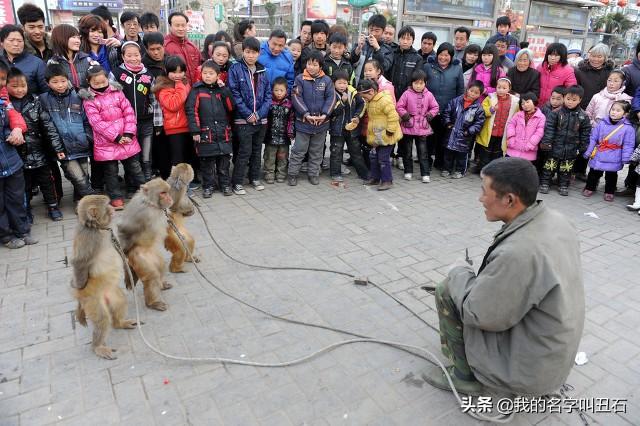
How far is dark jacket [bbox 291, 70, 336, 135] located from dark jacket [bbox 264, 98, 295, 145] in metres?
0.15

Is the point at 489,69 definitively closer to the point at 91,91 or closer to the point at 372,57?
the point at 372,57

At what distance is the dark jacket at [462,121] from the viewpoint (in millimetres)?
7488

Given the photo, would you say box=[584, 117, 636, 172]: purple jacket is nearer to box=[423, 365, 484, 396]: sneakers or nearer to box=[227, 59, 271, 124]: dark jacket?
box=[227, 59, 271, 124]: dark jacket

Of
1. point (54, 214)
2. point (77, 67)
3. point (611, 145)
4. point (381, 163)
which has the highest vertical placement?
point (77, 67)

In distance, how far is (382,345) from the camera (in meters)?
3.52

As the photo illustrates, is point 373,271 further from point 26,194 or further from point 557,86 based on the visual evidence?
point 557,86

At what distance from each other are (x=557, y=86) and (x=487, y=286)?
20.7 feet

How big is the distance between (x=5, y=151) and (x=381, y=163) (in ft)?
16.4

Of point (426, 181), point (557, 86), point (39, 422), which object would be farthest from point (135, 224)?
point (557, 86)

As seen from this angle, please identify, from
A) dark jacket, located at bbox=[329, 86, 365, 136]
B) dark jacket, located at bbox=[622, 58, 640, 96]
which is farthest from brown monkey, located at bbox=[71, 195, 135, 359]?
dark jacket, located at bbox=[622, 58, 640, 96]

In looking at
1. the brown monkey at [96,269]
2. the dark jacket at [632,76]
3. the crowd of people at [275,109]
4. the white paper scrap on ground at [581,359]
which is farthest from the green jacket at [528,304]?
the dark jacket at [632,76]

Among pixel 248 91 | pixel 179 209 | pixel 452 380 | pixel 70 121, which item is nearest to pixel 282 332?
pixel 452 380

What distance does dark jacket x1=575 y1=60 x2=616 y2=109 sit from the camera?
764cm

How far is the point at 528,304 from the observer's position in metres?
2.43
